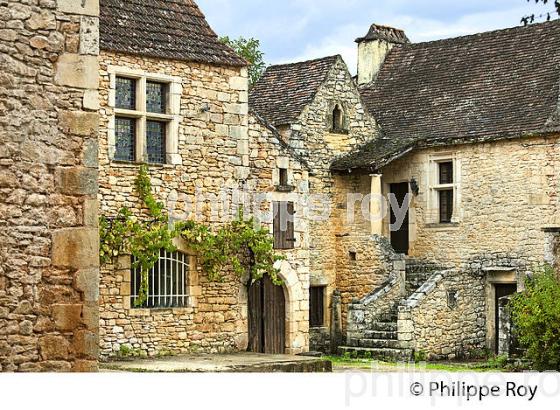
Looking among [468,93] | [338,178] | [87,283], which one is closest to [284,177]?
[338,178]

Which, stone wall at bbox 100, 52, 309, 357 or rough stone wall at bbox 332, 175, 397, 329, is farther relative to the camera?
rough stone wall at bbox 332, 175, 397, 329

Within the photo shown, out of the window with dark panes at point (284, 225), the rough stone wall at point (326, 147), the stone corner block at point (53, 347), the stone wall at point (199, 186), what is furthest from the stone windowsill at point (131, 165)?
the stone corner block at point (53, 347)

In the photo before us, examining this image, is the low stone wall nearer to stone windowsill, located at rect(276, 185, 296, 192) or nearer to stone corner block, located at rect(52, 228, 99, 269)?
stone windowsill, located at rect(276, 185, 296, 192)

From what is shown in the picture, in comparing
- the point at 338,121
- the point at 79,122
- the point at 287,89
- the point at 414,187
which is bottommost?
the point at 79,122

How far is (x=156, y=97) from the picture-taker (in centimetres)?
1897

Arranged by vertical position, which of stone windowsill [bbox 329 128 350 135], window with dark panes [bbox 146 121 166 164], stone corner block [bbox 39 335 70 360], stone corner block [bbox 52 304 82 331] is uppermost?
stone windowsill [bbox 329 128 350 135]

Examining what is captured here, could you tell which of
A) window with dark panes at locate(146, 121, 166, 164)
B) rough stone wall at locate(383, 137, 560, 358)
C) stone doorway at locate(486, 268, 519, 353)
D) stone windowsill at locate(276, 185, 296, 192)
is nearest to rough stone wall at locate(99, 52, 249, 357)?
window with dark panes at locate(146, 121, 166, 164)

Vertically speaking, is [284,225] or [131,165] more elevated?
[131,165]

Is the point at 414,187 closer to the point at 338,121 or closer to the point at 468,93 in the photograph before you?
the point at 338,121

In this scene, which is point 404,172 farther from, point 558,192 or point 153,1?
point 153,1

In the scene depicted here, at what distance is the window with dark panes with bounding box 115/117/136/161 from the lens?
60.9 feet

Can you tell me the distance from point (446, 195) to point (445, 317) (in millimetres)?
2776

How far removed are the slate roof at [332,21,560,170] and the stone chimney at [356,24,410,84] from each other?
0.48 meters

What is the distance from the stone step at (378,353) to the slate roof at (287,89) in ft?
15.1
